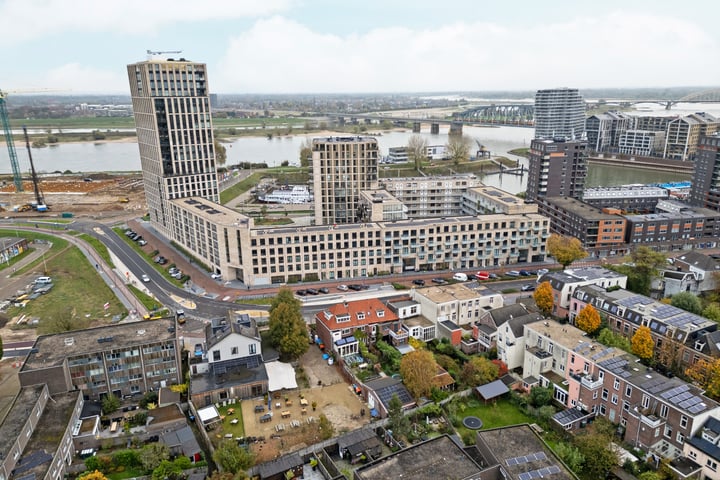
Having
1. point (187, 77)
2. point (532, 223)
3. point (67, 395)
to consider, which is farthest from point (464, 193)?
point (67, 395)

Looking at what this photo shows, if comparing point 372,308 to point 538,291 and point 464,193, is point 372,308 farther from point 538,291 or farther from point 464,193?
point 464,193

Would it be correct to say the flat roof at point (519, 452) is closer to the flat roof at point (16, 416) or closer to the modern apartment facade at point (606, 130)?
the flat roof at point (16, 416)

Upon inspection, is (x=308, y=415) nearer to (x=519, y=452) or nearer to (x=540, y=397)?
(x=519, y=452)

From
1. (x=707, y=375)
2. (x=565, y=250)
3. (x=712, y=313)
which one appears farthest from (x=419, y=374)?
(x=565, y=250)

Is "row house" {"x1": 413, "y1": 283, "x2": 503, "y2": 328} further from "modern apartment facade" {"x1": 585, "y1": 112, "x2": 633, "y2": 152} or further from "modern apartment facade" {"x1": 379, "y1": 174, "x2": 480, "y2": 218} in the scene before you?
"modern apartment facade" {"x1": 585, "y1": 112, "x2": 633, "y2": 152}

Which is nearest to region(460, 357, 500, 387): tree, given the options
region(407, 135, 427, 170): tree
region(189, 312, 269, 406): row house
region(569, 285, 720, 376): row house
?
region(569, 285, 720, 376): row house

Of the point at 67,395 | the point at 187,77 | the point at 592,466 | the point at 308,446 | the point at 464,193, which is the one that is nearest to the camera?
the point at 592,466
